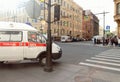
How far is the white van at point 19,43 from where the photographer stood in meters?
10.3

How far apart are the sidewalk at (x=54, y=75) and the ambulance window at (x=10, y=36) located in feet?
4.47

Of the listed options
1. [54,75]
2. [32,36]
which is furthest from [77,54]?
[54,75]

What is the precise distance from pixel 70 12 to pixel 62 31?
35.4ft

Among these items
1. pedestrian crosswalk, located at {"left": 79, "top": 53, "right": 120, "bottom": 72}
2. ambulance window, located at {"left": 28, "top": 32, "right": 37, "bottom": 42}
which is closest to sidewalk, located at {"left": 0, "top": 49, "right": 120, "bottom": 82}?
pedestrian crosswalk, located at {"left": 79, "top": 53, "right": 120, "bottom": 72}

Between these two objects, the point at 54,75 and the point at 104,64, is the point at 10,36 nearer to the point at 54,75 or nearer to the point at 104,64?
the point at 54,75

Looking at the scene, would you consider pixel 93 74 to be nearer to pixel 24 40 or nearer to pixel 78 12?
pixel 24 40

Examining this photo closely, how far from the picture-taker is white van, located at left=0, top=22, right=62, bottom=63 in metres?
10.3

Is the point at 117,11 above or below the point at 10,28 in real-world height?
above

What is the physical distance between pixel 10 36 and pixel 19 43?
0.55 meters

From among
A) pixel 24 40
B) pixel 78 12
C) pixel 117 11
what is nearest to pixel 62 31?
pixel 78 12

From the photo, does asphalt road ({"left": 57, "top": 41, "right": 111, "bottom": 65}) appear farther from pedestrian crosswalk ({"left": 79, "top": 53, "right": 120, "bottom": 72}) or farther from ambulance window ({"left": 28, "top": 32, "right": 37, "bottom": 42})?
ambulance window ({"left": 28, "top": 32, "right": 37, "bottom": 42})

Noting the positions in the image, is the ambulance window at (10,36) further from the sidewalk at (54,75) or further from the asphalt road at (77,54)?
the asphalt road at (77,54)

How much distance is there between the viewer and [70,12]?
260 ft

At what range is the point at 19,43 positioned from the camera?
10.4m
